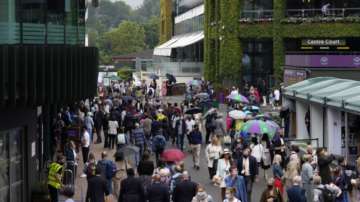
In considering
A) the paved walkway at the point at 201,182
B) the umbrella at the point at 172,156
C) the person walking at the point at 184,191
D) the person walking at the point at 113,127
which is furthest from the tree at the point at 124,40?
the person walking at the point at 184,191

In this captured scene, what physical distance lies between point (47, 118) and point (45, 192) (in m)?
8.35

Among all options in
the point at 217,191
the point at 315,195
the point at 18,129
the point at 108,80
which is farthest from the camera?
the point at 108,80

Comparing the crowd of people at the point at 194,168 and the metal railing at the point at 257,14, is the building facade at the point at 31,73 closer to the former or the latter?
the crowd of people at the point at 194,168

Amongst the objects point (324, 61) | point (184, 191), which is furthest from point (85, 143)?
point (324, 61)

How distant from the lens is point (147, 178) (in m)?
18.7

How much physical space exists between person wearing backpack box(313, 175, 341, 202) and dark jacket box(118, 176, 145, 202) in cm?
371

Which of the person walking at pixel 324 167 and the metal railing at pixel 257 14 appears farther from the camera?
the metal railing at pixel 257 14

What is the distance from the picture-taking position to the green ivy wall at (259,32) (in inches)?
2195

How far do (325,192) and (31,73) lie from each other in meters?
6.58

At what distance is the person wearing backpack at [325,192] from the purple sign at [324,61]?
24457mm

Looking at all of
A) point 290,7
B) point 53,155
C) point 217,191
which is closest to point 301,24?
point 290,7

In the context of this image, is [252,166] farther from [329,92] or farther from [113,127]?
[113,127]

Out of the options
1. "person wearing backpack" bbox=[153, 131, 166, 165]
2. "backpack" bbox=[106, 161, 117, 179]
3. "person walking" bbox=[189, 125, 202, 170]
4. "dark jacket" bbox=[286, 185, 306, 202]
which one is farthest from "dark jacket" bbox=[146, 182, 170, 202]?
"person walking" bbox=[189, 125, 202, 170]

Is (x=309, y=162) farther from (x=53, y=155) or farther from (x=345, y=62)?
(x=345, y=62)
